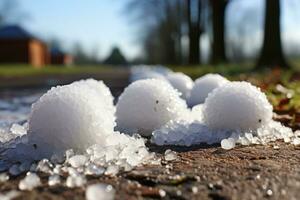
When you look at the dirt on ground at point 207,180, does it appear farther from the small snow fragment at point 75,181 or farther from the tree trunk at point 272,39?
the tree trunk at point 272,39

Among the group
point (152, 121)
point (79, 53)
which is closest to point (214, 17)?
point (152, 121)

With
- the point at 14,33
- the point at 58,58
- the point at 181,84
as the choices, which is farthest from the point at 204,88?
the point at 58,58

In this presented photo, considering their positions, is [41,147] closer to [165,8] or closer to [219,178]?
[219,178]

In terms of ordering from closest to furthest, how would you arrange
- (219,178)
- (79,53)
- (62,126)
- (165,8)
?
(219,178)
(62,126)
(165,8)
(79,53)

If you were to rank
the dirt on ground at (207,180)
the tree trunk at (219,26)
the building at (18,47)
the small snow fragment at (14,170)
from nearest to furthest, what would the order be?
the dirt on ground at (207,180) → the small snow fragment at (14,170) → the tree trunk at (219,26) → the building at (18,47)

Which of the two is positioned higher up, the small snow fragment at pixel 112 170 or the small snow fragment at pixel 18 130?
the small snow fragment at pixel 18 130

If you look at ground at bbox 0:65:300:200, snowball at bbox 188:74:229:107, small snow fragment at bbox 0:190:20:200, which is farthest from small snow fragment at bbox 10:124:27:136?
snowball at bbox 188:74:229:107

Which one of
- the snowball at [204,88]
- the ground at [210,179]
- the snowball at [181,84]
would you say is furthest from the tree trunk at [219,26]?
the ground at [210,179]

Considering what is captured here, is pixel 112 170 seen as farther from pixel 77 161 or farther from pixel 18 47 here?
pixel 18 47
